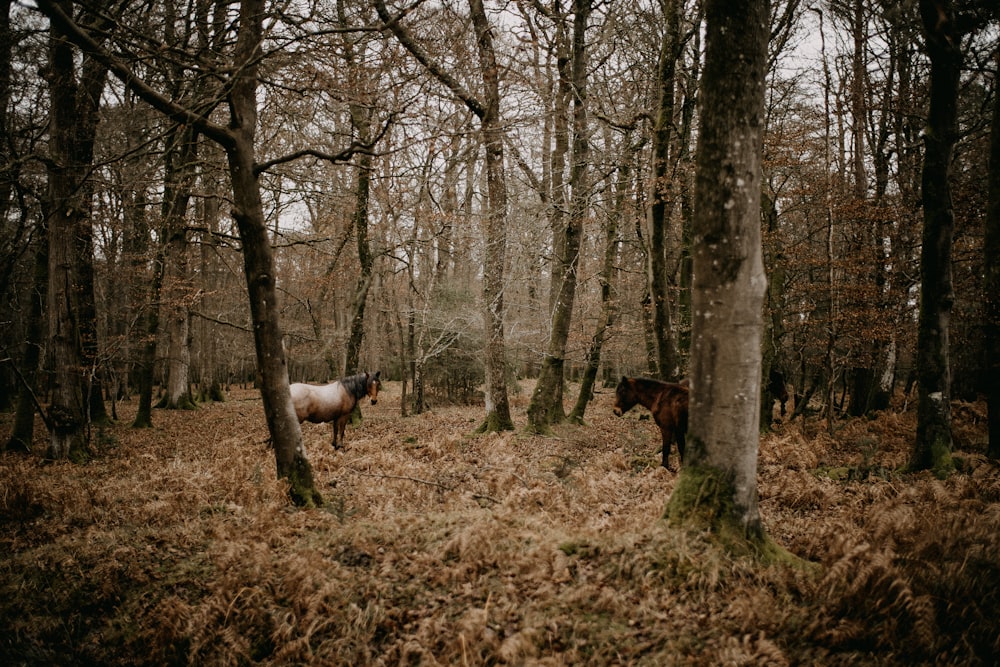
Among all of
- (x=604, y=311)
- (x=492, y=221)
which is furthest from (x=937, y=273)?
(x=492, y=221)

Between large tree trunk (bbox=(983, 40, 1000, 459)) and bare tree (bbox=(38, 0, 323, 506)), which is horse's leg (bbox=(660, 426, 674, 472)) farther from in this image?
bare tree (bbox=(38, 0, 323, 506))

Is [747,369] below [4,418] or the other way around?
the other way around

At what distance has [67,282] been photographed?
28.8 ft

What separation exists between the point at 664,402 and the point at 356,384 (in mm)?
7202

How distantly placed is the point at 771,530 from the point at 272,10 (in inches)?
349

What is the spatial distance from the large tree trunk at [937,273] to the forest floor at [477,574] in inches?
24.8

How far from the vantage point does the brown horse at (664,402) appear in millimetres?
8633

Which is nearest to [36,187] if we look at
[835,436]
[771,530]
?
[771,530]

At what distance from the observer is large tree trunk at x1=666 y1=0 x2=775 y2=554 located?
4.27 metres

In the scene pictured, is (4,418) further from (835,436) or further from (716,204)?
Result: (835,436)

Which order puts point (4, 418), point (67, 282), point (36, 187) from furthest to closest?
point (4, 418)
point (36, 187)
point (67, 282)

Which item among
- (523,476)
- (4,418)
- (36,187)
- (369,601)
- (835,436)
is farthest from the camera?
(4,418)

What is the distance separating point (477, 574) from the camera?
4566 mm

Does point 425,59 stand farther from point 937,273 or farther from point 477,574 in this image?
point 937,273
